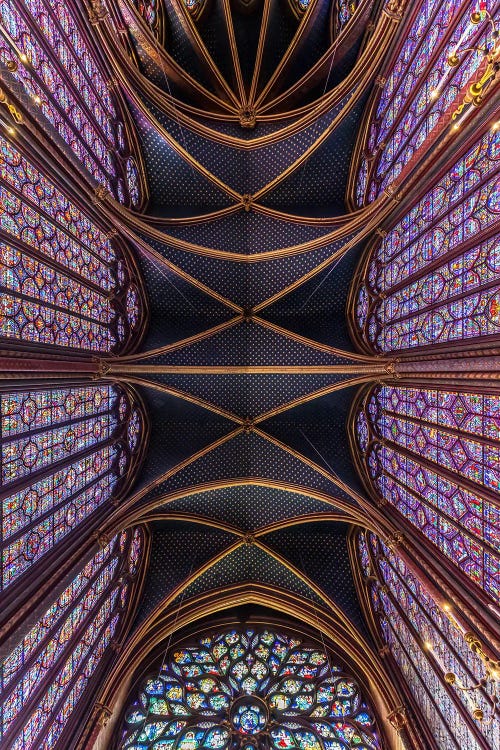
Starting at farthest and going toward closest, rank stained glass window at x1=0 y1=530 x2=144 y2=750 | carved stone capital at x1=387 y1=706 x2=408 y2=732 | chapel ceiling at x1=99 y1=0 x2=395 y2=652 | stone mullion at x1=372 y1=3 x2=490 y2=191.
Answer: chapel ceiling at x1=99 y1=0 x2=395 y2=652, carved stone capital at x1=387 y1=706 x2=408 y2=732, stained glass window at x1=0 y1=530 x2=144 y2=750, stone mullion at x1=372 y1=3 x2=490 y2=191

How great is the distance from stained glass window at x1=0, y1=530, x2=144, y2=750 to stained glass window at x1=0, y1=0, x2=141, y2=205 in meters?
9.36

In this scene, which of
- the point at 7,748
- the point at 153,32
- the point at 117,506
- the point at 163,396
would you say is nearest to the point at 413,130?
the point at 153,32

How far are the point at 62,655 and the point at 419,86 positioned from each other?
1428 centimetres

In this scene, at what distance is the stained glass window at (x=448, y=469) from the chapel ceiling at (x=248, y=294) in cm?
140

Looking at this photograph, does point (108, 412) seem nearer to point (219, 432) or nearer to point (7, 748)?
point (219, 432)

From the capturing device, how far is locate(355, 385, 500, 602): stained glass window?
7758mm

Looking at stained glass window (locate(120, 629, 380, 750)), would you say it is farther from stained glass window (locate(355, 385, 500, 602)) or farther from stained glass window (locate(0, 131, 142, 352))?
stained glass window (locate(0, 131, 142, 352))

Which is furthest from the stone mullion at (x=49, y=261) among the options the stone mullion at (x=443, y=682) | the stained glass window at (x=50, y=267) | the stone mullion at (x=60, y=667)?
the stone mullion at (x=443, y=682)

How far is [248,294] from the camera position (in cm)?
1359

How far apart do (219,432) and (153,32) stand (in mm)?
11160

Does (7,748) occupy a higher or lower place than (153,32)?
lower

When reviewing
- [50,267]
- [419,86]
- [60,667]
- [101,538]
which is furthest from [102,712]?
[419,86]

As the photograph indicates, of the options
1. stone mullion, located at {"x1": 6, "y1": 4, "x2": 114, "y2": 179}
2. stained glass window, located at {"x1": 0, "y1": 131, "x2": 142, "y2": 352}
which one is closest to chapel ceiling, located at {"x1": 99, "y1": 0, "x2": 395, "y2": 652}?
stained glass window, located at {"x1": 0, "y1": 131, "x2": 142, "y2": 352}

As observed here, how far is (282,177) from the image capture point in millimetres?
12344
